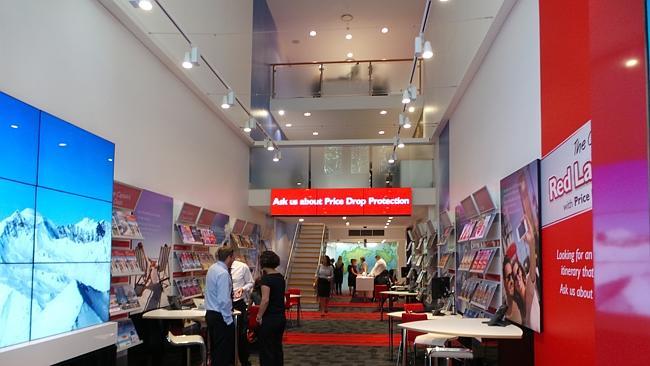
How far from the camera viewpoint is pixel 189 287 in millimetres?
8070

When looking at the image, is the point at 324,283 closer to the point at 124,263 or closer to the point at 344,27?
the point at 344,27

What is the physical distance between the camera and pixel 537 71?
4926mm

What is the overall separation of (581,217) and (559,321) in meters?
0.92

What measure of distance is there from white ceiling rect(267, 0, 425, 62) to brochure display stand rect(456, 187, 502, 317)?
23.4 feet

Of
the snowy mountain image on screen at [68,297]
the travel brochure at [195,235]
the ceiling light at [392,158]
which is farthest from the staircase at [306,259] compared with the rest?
the snowy mountain image on screen at [68,297]

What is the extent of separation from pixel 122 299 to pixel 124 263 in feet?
1.24

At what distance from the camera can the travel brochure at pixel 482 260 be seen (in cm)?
628

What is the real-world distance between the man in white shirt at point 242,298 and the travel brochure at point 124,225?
157cm

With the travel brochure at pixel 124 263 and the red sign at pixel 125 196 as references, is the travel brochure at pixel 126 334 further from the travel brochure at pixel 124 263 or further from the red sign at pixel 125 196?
the red sign at pixel 125 196

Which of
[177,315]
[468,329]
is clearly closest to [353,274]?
[177,315]

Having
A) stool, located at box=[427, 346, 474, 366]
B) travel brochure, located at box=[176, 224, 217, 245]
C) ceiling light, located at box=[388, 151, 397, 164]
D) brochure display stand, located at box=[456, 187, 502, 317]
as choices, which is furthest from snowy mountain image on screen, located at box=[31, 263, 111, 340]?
ceiling light, located at box=[388, 151, 397, 164]

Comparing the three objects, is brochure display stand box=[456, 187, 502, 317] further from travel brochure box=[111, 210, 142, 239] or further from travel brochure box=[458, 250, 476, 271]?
travel brochure box=[111, 210, 142, 239]

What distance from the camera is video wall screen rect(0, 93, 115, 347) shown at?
3.80 metres

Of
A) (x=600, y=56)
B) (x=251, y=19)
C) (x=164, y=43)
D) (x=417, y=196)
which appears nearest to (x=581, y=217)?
(x=600, y=56)
